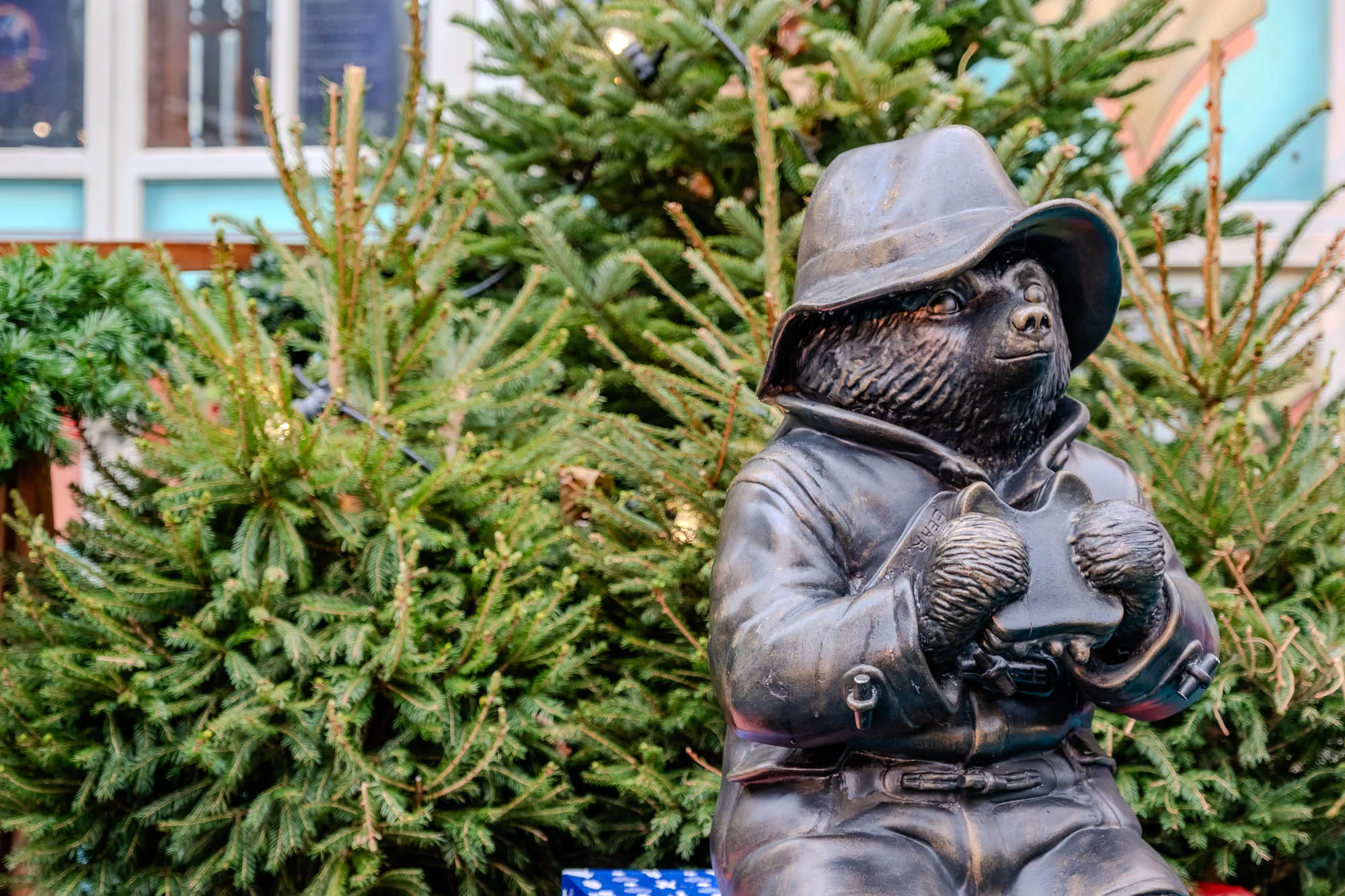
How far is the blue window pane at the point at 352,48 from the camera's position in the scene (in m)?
7.38

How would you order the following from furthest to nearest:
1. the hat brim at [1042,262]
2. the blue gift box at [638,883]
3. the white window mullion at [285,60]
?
1. the white window mullion at [285,60]
2. the blue gift box at [638,883]
3. the hat brim at [1042,262]

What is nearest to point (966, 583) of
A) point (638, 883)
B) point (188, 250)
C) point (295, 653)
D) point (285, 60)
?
point (638, 883)

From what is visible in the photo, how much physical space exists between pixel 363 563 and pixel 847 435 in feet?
5.70

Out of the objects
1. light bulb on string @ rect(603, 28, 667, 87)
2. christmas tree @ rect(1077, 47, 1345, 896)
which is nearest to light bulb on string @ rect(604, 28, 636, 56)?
light bulb on string @ rect(603, 28, 667, 87)

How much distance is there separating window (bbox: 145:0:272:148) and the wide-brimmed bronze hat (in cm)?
585

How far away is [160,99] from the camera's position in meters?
7.40

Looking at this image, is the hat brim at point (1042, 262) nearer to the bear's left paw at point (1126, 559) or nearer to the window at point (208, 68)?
the bear's left paw at point (1126, 559)

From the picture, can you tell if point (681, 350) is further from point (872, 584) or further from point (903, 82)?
point (872, 584)

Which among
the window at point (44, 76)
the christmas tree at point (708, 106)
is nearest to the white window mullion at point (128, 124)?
the window at point (44, 76)

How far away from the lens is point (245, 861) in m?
3.35

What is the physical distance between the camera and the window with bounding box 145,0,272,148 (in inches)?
292

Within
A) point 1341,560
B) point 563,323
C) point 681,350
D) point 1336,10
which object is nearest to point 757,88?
point 681,350

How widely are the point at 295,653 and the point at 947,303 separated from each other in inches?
77.5

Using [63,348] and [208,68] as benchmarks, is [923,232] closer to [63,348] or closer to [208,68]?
[63,348]
